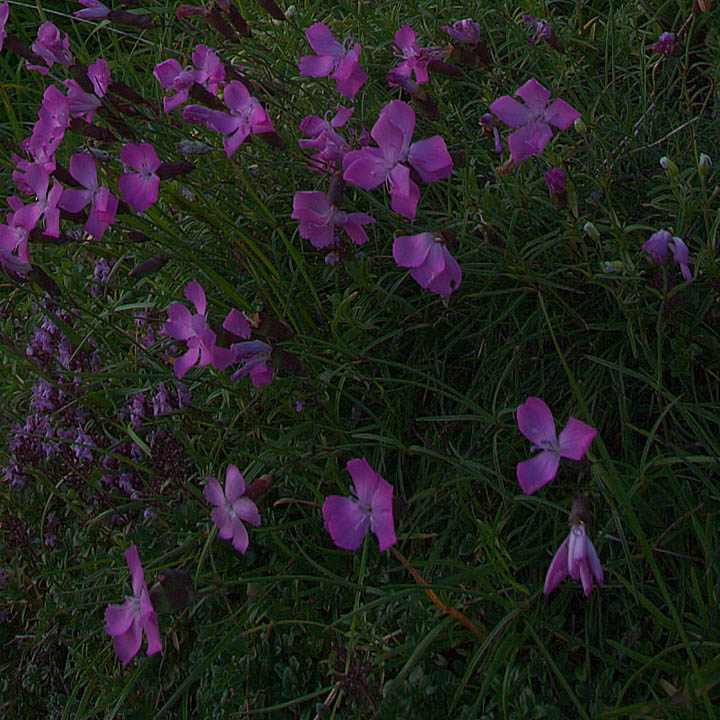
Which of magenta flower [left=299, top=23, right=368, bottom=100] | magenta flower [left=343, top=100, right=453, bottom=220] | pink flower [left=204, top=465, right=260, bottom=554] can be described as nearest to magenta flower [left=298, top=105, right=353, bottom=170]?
magenta flower [left=299, top=23, right=368, bottom=100]

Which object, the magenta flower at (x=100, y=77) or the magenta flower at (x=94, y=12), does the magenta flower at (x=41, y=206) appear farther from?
the magenta flower at (x=94, y=12)

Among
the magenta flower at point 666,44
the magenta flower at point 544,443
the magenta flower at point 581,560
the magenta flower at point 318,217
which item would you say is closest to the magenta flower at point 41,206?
Answer: the magenta flower at point 318,217

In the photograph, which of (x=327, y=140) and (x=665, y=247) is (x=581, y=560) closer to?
(x=665, y=247)

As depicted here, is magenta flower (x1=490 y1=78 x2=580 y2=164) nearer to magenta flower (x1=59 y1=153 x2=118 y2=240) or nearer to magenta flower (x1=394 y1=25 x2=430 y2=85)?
magenta flower (x1=394 y1=25 x2=430 y2=85)

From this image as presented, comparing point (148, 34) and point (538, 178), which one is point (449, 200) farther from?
point (148, 34)

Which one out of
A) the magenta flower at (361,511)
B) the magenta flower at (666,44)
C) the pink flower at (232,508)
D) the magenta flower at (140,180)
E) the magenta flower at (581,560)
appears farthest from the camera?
the magenta flower at (666,44)

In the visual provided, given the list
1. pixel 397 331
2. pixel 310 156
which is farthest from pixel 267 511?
pixel 310 156
